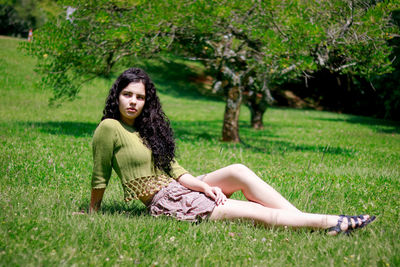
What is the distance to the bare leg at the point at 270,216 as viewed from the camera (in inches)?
144

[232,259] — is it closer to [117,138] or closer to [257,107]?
[117,138]

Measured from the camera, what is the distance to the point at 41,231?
313 centimetres

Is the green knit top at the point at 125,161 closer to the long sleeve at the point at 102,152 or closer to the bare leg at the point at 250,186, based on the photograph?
the long sleeve at the point at 102,152

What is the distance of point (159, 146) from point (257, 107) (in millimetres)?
13494

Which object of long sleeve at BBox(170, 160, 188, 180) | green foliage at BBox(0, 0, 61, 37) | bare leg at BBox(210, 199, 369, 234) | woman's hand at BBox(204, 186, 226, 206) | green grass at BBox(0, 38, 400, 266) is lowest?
green grass at BBox(0, 38, 400, 266)

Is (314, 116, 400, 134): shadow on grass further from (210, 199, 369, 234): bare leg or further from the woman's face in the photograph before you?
the woman's face

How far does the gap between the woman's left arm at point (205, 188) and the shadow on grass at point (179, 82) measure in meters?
29.0

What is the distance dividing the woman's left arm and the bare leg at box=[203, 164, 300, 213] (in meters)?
0.20

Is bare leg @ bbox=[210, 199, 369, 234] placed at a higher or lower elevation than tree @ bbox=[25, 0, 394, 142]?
lower

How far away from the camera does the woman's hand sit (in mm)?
3889

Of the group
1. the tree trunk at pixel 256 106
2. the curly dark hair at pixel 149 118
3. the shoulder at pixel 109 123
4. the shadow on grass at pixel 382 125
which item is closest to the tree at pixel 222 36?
the tree trunk at pixel 256 106

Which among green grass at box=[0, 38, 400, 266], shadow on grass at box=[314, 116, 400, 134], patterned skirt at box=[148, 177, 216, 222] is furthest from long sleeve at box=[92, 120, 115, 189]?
shadow on grass at box=[314, 116, 400, 134]

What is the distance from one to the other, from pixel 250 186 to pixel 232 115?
8106mm

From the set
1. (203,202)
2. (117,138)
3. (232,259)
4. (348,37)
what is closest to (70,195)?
(117,138)
